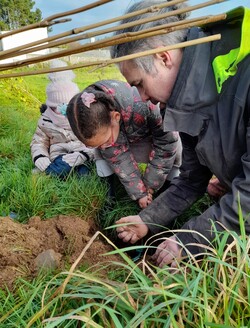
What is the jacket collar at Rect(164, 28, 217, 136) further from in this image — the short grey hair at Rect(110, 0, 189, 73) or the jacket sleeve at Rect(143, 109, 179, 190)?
the jacket sleeve at Rect(143, 109, 179, 190)

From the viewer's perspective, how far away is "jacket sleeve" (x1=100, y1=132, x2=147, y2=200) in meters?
2.81

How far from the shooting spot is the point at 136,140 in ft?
9.88

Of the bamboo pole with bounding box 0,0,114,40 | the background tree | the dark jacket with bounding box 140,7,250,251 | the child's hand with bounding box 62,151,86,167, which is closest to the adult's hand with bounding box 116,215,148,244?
the dark jacket with bounding box 140,7,250,251

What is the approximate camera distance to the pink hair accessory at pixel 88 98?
7.82 ft

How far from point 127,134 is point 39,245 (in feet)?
4.04

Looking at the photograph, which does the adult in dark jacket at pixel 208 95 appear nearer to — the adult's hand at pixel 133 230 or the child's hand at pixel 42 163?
the adult's hand at pixel 133 230

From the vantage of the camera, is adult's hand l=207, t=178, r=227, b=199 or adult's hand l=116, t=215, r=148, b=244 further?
adult's hand l=207, t=178, r=227, b=199

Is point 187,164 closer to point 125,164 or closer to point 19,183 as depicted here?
point 125,164

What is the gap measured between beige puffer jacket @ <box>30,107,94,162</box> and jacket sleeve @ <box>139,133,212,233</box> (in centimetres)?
160

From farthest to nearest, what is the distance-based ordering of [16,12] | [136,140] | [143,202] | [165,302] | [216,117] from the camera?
[16,12], [136,140], [143,202], [216,117], [165,302]

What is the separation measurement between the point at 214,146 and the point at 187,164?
49 centimetres

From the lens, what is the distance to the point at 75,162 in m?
3.30

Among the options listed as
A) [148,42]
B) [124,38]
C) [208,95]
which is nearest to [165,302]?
[124,38]

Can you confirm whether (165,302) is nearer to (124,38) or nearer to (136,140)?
(124,38)
